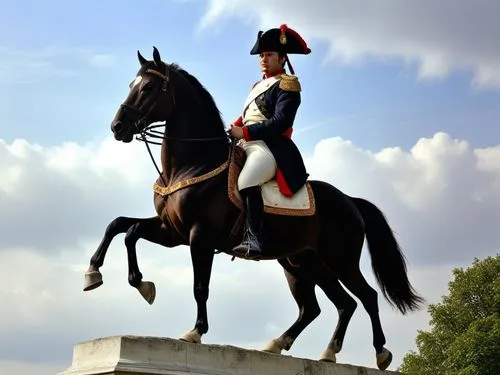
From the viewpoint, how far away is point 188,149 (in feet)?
40.6

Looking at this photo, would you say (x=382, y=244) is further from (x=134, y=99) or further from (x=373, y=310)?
(x=134, y=99)

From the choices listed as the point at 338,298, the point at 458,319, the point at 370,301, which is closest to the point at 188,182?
the point at 338,298

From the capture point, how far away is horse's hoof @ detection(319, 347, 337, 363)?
13.4 meters

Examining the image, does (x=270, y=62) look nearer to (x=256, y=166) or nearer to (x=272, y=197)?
(x=256, y=166)

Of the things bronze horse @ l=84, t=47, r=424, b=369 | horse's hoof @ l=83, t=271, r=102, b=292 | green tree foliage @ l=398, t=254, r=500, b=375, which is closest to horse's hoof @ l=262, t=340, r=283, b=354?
bronze horse @ l=84, t=47, r=424, b=369

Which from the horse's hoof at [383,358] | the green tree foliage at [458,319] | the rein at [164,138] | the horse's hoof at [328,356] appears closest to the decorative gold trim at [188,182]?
the rein at [164,138]

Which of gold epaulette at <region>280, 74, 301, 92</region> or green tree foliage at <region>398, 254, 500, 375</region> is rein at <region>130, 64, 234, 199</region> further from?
green tree foliage at <region>398, 254, 500, 375</region>

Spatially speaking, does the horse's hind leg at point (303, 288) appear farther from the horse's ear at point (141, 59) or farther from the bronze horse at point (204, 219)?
the horse's ear at point (141, 59)

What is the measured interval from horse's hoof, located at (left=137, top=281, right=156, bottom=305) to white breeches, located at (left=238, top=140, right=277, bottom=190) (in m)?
1.61

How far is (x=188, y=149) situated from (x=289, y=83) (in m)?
1.62

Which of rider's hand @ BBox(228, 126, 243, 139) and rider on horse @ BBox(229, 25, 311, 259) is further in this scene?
rider's hand @ BBox(228, 126, 243, 139)

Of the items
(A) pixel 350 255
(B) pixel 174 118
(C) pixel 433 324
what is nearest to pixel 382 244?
(A) pixel 350 255

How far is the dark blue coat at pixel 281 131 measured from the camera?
12680 millimetres

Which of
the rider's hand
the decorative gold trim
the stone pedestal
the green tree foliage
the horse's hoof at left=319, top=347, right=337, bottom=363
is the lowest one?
the stone pedestal
